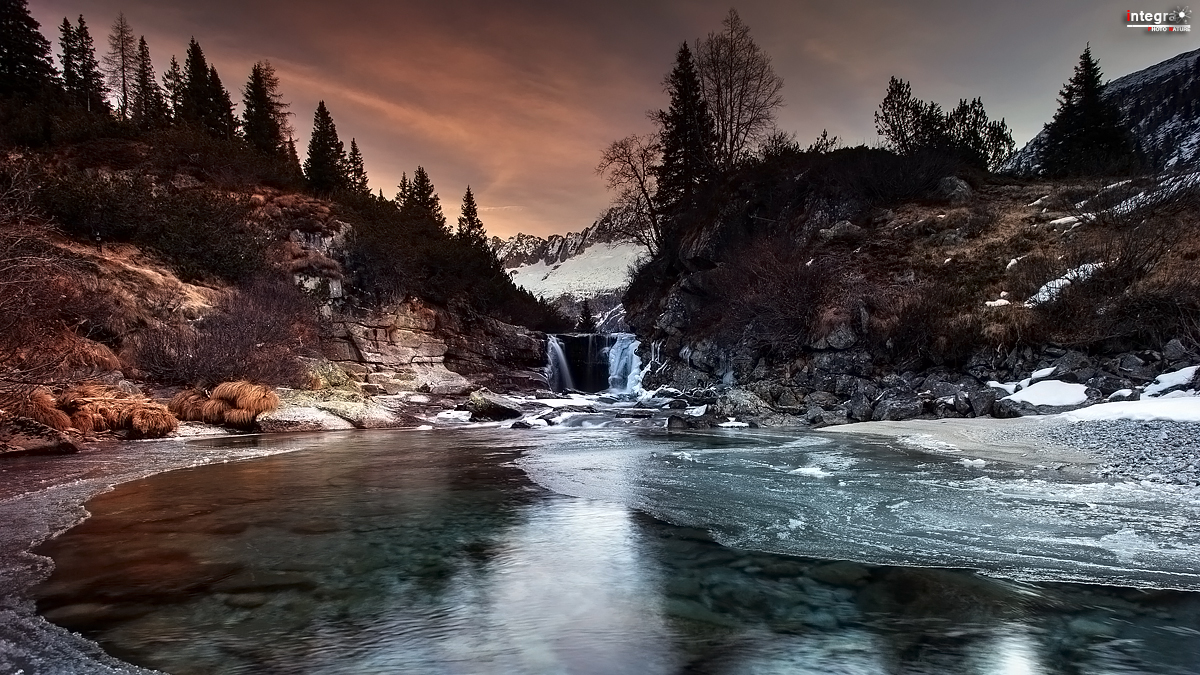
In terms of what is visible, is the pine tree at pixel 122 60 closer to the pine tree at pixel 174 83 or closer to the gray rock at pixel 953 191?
the pine tree at pixel 174 83

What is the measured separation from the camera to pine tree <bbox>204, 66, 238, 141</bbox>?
35.5m

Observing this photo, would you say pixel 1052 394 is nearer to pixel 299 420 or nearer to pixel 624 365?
pixel 299 420

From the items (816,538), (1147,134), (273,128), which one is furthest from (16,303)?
(1147,134)

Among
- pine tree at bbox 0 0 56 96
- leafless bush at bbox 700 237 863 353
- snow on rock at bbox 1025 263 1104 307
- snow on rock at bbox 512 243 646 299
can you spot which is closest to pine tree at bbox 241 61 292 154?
pine tree at bbox 0 0 56 96

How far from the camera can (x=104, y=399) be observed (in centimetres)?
1216

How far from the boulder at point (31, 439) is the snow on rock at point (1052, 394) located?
1845 centimetres

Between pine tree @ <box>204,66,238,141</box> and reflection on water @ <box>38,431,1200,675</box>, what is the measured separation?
38.0 metres

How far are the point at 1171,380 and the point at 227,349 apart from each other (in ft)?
71.4

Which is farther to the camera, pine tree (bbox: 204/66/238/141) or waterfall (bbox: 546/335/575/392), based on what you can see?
pine tree (bbox: 204/66/238/141)

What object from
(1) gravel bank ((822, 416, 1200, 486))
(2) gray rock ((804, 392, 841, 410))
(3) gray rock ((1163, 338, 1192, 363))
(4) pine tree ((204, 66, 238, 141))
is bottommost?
(1) gravel bank ((822, 416, 1200, 486))

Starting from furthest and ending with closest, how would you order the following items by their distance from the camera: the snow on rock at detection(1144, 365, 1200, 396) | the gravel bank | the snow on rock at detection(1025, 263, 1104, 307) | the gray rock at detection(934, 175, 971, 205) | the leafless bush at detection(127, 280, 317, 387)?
the gray rock at detection(934, 175, 971, 205) → the leafless bush at detection(127, 280, 317, 387) → the snow on rock at detection(1025, 263, 1104, 307) → the snow on rock at detection(1144, 365, 1200, 396) → the gravel bank

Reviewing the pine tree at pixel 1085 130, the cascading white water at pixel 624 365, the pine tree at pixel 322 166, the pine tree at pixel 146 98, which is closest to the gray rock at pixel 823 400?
the cascading white water at pixel 624 365

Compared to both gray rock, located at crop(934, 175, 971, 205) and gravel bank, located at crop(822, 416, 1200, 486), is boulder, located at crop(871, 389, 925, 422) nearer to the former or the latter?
gravel bank, located at crop(822, 416, 1200, 486)

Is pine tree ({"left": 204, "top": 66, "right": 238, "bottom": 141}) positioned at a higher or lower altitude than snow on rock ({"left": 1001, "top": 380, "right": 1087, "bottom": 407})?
higher
